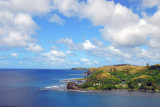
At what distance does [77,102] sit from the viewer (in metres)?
99.9

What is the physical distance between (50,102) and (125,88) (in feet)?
237

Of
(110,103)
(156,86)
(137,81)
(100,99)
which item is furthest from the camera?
(137,81)

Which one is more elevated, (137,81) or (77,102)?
(137,81)

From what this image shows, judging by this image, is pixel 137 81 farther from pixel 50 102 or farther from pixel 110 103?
pixel 50 102

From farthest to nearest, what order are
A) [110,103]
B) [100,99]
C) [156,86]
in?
[156,86]
[100,99]
[110,103]

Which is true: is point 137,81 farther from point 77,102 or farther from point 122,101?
point 77,102

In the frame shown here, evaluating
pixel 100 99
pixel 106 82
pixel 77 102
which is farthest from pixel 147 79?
pixel 77 102

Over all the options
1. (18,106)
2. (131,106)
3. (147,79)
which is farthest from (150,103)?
(18,106)

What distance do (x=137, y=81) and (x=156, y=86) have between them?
54.4ft

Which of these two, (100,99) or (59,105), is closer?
(59,105)

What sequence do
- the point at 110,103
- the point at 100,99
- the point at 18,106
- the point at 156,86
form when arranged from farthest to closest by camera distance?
the point at 156,86
the point at 100,99
the point at 110,103
the point at 18,106

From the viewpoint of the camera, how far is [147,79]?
148 metres

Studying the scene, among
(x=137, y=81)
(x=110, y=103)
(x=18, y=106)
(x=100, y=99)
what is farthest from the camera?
(x=137, y=81)

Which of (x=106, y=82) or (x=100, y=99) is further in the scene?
(x=106, y=82)
